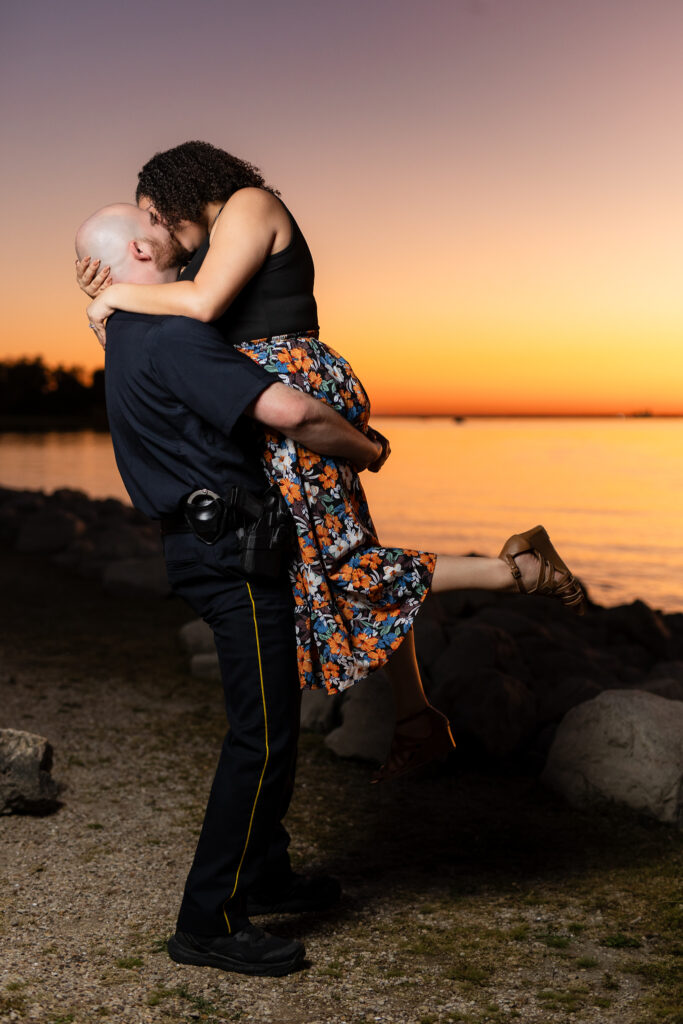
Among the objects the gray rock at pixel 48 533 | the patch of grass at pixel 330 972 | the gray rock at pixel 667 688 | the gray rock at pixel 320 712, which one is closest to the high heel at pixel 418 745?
the patch of grass at pixel 330 972

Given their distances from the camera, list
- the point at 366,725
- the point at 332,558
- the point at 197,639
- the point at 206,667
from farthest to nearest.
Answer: the point at 197,639 < the point at 206,667 < the point at 366,725 < the point at 332,558

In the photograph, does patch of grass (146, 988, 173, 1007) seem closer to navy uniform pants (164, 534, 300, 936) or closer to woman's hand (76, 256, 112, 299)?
navy uniform pants (164, 534, 300, 936)

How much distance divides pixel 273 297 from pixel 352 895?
1.93 meters

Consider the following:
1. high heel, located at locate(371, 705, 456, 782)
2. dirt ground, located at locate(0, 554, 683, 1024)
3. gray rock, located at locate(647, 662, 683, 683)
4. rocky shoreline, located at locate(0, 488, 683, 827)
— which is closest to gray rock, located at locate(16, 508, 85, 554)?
rocky shoreline, located at locate(0, 488, 683, 827)

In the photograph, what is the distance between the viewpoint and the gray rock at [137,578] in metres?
8.16

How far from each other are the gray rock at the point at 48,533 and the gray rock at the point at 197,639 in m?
4.04

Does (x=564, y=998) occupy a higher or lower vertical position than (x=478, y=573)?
lower

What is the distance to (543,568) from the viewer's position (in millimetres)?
3100

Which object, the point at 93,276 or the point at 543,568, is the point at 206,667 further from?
the point at 93,276

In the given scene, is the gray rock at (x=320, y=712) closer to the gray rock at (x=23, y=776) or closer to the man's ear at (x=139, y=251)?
the gray rock at (x=23, y=776)

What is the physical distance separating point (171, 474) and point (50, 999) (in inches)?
54.0

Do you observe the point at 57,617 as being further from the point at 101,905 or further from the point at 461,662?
the point at 101,905

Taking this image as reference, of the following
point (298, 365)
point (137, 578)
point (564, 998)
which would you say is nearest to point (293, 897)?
point (564, 998)

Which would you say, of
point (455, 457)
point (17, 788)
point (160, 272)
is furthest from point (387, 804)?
point (455, 457)
